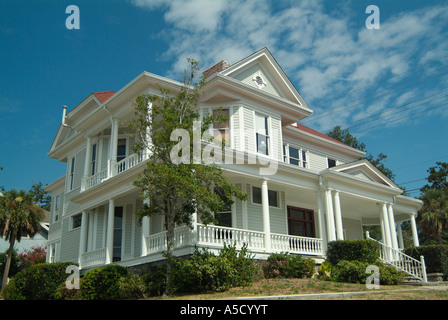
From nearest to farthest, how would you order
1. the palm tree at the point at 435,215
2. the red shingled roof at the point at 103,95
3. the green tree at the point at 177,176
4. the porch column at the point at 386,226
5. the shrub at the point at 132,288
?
the green tree at the point at 177,176
the shrub at the point at 132,288
the porch column at the point at 386,226
the red shingled roof at the point at 103,95
the palm tree at the point at 435,215

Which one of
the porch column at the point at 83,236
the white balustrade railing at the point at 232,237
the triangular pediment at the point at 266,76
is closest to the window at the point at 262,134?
the triangular pediment at the point at 266,76

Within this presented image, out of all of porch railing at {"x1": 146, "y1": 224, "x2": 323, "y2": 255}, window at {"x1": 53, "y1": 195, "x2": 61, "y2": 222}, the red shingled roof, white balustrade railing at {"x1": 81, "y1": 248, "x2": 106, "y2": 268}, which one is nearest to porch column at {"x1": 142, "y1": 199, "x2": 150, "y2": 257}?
porch railing at {"x1": 146, "y1": 224, "x2": 323, "y2": 255}

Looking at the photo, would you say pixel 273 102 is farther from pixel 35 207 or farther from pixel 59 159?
pixel 35 207

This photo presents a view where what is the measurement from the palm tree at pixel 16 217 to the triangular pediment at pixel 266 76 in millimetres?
19955

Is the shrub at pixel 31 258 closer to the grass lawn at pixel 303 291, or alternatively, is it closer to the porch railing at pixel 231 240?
the porch railing at pixel 231 240

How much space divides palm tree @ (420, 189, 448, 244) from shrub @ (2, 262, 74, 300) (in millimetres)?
23478

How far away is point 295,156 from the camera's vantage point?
25781mm

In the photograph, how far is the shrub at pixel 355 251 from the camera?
17078 millimetres

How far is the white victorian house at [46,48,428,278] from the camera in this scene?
1842cm

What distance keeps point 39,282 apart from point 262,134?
1166cm

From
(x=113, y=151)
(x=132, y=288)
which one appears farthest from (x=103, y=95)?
(x=132, y=288)
